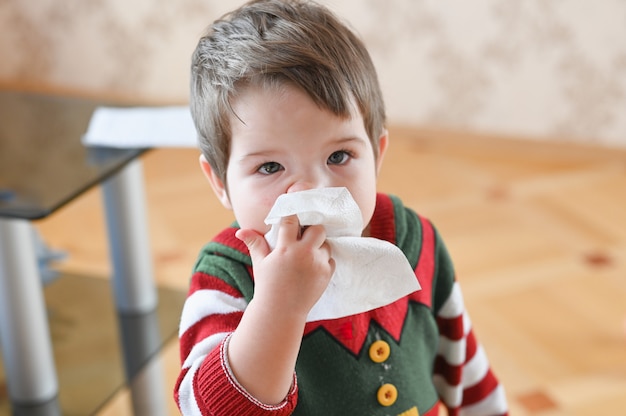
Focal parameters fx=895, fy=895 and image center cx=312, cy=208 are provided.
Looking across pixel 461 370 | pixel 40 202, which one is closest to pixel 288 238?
pixel 461 370

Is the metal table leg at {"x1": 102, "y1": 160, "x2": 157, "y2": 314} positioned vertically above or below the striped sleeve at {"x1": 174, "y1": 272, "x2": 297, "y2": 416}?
below

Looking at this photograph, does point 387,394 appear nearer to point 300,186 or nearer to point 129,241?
point 300,186

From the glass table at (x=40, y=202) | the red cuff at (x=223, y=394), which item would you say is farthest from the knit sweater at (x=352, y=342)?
the glass table at (x=40, y=202)

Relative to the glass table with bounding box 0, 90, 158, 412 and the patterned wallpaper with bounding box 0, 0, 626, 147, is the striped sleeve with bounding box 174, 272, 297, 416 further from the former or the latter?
the patterned wallpaper with bounding box 0, 0, 626, 147

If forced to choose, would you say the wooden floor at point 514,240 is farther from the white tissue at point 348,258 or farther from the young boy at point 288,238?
the white tissue at point 348,258

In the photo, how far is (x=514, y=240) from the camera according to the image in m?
2.49

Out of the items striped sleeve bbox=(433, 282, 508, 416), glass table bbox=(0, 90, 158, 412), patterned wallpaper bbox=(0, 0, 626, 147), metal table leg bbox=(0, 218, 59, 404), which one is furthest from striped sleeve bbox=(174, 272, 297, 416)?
patterned wallpaper bbox=(0, 0, 626, 147)

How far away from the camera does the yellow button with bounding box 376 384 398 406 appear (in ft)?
3.01

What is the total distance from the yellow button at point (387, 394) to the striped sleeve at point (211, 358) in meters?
0.13

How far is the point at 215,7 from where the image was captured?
3.25m

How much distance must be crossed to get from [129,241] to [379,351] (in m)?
1.18

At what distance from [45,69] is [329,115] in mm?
3059

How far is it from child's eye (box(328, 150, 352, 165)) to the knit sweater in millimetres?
134

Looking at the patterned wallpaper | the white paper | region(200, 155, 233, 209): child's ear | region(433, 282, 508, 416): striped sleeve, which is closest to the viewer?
region(200, 155, 233, 209): child's ear
